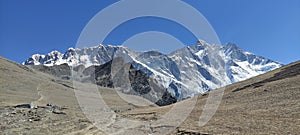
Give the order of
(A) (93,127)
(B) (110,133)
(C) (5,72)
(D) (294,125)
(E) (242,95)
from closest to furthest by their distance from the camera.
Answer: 1. (D) (294,125)
2. (B) (110,133)
3. (A) (93,127)
4. (E) (242,95)
5. (C) (5,72)

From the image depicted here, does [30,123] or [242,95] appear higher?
[242,95]

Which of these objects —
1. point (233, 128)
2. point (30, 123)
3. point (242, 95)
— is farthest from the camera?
point (242, 95)

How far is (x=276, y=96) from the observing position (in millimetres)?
48344

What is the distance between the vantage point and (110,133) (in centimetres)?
3819

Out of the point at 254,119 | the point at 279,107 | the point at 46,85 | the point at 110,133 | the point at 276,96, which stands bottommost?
the point at 110,133

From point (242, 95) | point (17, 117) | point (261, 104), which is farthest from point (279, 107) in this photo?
point (17, 117)

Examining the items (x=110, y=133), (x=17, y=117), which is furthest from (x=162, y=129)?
(x=17, y=117)

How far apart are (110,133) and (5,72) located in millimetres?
158694

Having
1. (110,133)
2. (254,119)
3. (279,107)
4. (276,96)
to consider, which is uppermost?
(276,96)

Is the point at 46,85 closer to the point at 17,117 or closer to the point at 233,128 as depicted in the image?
the point at 17,117

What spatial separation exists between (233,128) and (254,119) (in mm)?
4605

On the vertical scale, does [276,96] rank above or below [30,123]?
above

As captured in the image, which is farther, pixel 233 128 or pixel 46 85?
pixel 46 85

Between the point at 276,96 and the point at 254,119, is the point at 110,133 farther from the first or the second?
the point at 276,96
